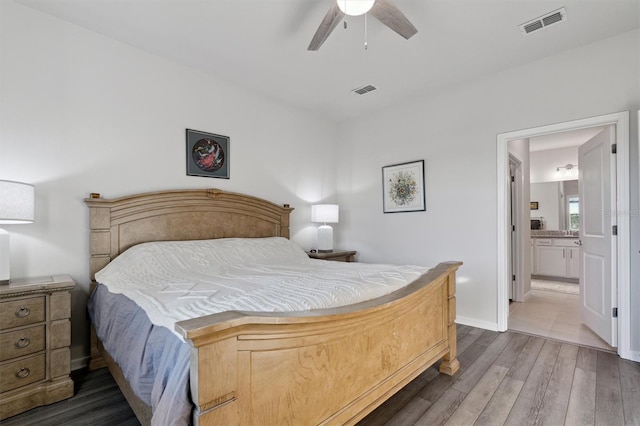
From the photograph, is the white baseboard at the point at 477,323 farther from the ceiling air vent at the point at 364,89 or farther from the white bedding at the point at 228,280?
the ceiling air vent at the point at 364,89

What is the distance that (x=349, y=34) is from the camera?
255cm

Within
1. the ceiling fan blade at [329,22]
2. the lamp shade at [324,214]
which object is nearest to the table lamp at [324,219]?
the lamp shade at [324,214]

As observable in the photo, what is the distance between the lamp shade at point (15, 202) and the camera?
1806mm

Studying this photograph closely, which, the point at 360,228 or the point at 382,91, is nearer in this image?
the point at 382,91

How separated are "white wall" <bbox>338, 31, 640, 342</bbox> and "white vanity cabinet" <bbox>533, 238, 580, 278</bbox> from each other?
11.7ft

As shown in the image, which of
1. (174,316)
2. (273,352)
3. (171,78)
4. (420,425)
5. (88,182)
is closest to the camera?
(273,352)

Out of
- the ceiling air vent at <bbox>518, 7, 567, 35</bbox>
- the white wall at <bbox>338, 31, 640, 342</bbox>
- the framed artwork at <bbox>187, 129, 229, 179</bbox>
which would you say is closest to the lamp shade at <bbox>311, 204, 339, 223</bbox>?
the white wall at <bbox>338, 31, 640, 342</bbox>

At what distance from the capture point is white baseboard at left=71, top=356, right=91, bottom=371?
93.5 inches

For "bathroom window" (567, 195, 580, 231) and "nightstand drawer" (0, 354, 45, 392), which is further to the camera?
"bathroom window" (567, 195, 580, 231)

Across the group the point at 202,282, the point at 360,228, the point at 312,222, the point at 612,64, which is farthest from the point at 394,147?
the point at 202,282

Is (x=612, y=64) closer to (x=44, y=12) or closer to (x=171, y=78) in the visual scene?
(x=171, y=78)

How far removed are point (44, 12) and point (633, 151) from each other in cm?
477

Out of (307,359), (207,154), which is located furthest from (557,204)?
(307,359)

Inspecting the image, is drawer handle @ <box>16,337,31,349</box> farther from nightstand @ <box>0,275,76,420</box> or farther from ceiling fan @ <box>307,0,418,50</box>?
ceiling fan @ <box>307,0,418,50</box>
